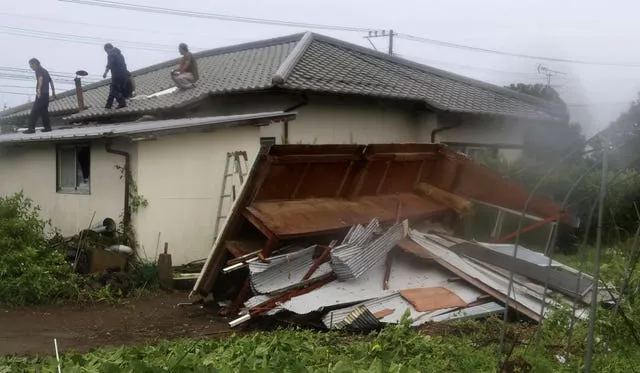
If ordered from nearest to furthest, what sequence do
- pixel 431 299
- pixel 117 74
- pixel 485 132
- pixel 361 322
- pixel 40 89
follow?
pixel 361 322 < pixel 431 299 < pixel 40 89 < pixel 117 74 < pixel 485 132

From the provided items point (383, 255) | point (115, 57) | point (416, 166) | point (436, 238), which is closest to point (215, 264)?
point (383, 255)

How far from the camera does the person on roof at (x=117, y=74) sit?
1589 centimetres

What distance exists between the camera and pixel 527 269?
8164mm

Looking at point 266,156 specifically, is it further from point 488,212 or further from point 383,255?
point 488,212

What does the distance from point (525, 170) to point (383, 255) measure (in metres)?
4.92

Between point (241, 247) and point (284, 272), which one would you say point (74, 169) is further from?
point (284, 272)

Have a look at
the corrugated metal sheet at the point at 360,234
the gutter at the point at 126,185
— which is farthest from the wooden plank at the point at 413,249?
the gutter at the point at 126,185

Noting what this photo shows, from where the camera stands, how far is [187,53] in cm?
1695

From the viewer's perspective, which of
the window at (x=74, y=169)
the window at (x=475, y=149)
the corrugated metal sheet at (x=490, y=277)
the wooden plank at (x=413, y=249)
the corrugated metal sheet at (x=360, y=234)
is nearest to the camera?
the corrugated metal sheet at (x=490, y=277)

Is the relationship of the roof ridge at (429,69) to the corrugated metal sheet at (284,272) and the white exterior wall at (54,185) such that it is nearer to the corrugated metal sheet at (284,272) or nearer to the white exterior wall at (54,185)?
the white exterior wall at (54,185)

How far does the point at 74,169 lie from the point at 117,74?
4490 mm

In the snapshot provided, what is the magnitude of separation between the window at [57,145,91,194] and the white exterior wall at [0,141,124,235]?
136 millimetres

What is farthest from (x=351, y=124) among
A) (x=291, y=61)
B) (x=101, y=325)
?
(x=101, y=325)

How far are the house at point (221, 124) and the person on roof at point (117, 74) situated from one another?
43cm
